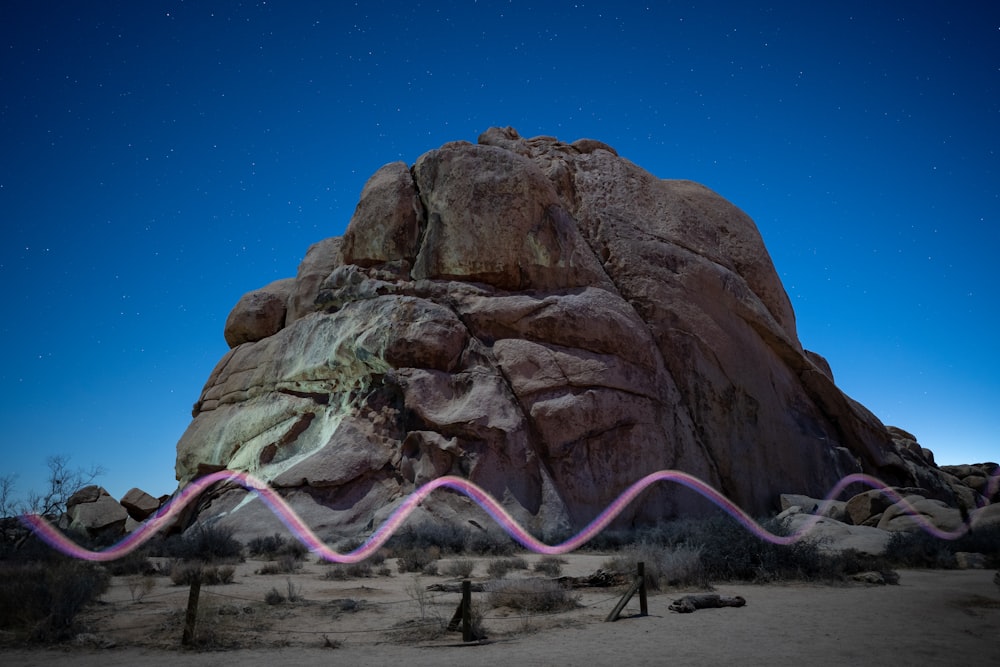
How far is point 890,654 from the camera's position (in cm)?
674

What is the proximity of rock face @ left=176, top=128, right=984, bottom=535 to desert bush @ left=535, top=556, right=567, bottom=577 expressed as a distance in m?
4.17

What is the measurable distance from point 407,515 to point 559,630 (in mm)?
10294

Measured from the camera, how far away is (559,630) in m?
8.14

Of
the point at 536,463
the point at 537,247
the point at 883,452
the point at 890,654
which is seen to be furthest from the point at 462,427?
the point at 883,452

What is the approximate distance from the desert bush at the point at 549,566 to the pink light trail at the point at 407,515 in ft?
7.66

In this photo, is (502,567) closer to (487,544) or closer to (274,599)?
(487,544)

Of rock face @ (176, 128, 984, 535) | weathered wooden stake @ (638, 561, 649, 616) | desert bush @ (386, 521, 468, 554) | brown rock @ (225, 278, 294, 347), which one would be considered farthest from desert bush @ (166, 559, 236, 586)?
brown rock @ (225, 278, 294, 347)

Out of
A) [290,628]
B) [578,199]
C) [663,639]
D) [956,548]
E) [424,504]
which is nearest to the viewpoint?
[663,639]

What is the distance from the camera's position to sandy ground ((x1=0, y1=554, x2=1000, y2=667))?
6.76 meters

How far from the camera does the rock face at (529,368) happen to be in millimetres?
19984

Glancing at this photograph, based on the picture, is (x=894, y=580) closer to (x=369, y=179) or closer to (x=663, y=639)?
(x=663, y=639)

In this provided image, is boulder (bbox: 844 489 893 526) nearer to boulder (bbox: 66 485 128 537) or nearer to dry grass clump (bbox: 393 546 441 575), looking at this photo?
dry grass clump (bbox: 393 546 441 575)

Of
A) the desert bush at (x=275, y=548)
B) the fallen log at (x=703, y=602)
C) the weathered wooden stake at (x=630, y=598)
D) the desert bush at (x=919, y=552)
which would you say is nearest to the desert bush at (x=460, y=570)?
the weathered wooden stake at (x=630, y=598)

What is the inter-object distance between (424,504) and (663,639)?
11540 millimetres
